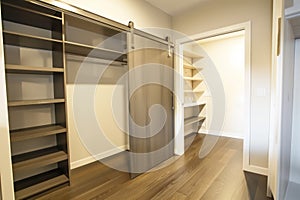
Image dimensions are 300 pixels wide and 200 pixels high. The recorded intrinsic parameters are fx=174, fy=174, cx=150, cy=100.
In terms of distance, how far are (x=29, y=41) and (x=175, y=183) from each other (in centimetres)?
235

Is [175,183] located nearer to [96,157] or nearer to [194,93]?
[96,157]

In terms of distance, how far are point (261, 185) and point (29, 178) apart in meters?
2.79

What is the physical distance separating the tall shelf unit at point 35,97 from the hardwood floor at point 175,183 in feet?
0.97

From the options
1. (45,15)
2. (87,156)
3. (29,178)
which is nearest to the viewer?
(45,15)

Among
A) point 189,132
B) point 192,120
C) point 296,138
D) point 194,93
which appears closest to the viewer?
point 296,138

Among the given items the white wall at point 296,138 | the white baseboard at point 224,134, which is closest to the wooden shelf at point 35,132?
the white wall at point 296,138

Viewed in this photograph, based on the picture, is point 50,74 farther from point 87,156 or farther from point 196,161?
point 196,161

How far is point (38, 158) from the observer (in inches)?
76.6

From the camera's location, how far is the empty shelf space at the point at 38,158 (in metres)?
1.79

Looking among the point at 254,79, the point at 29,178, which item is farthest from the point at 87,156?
the point at 254,79

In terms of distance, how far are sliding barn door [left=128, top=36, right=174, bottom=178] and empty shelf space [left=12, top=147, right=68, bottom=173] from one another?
0.87 m

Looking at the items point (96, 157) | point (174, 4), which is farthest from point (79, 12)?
point (96, 157)

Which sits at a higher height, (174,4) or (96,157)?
(174,4)

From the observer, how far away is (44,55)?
2.19m
